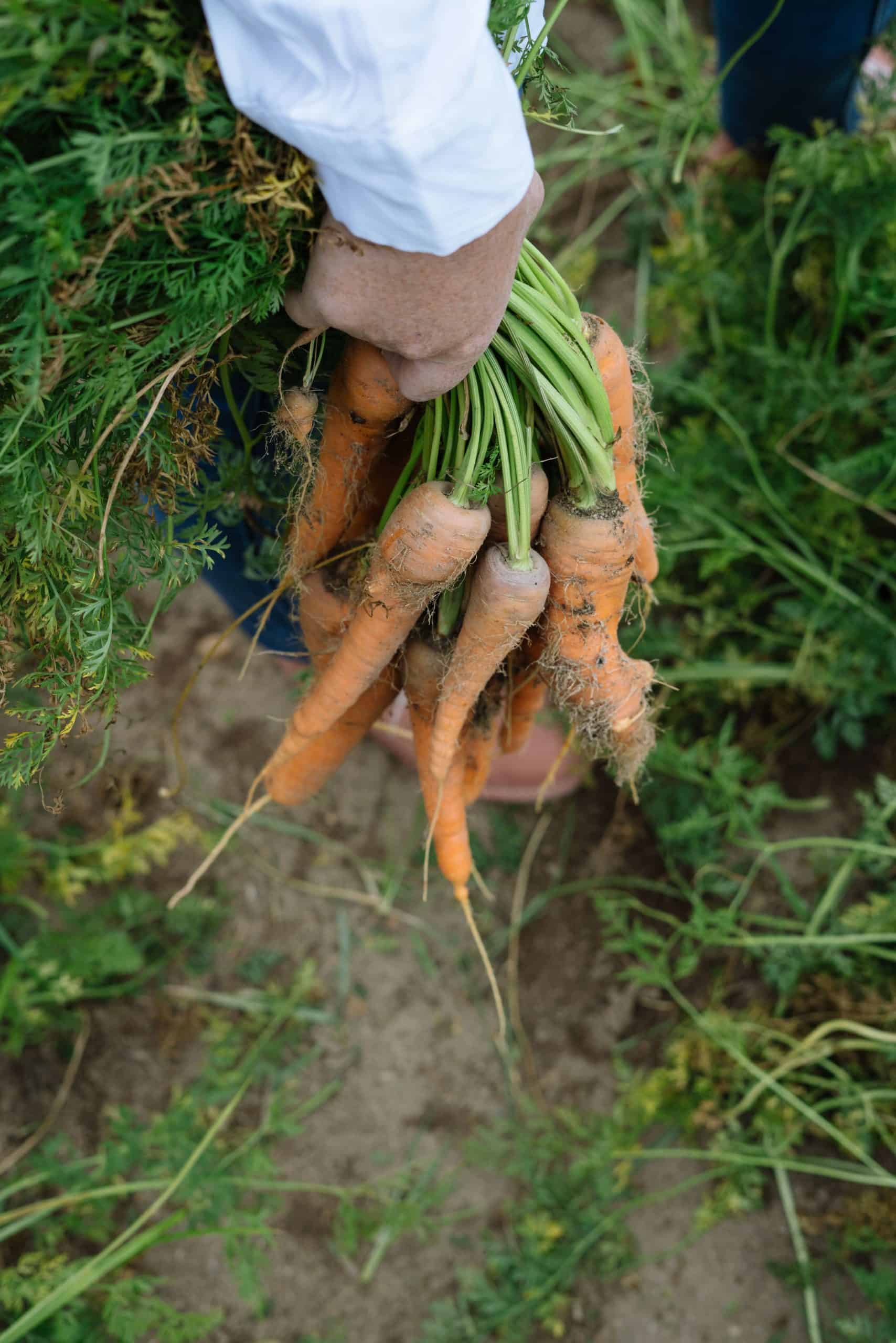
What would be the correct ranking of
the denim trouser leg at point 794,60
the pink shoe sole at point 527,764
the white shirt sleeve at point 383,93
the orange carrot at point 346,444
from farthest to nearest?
the pink shoe sole at point 527,764
the denim trouser leg at point 794,60
the orange carrot at point 346,444
the white shirt sleeve at point 383,93

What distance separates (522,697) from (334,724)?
0.28 metres

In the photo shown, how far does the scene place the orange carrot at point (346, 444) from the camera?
984 millimetres

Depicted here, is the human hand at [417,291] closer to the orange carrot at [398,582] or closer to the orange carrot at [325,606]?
the orange carrot at [398,582]

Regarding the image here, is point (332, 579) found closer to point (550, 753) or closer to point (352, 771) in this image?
point (550, 753)

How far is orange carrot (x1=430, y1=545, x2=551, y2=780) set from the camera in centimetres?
104

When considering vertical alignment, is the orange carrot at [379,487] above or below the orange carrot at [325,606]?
above

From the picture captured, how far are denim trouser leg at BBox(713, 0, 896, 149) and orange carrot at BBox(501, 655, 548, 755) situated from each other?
1.43 m

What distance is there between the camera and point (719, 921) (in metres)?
1.77

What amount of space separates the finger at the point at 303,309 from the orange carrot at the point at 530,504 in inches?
9.7

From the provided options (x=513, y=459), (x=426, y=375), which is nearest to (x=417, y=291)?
(x=426, y=375)

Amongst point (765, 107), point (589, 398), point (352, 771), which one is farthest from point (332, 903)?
point (765, 107)

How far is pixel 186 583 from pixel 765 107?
6.01 feet

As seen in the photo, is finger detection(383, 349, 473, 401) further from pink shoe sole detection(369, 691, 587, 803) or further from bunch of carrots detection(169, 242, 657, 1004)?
pink shoe sole detection(369, 691, 587, 803)

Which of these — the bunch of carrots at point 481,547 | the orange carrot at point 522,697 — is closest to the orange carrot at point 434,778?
the bunch of carrots at point 481,547
